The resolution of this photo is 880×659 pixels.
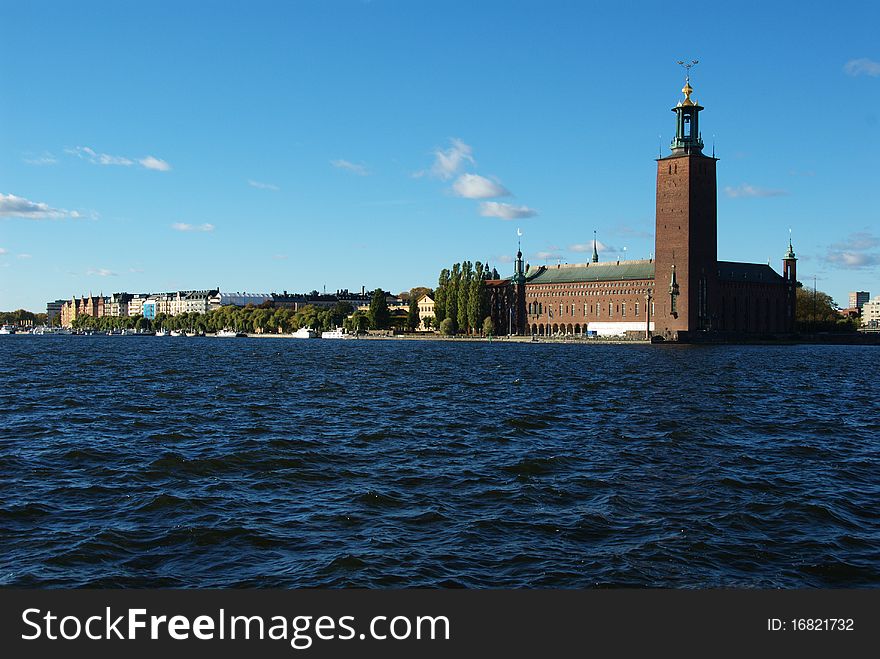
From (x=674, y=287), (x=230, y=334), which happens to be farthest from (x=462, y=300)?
(x=230, y=334)

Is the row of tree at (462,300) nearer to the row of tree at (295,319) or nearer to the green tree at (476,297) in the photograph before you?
the green tree at (476,297)

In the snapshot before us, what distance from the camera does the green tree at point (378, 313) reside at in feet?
465

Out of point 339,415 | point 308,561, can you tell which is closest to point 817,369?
point 339,415

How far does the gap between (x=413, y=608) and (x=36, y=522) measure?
6.10 meters

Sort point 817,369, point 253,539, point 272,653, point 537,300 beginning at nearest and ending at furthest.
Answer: point 272,653 < point 253,539 < point 817,369 < point 537,300

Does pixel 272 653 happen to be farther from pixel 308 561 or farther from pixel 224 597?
pixel 308 561

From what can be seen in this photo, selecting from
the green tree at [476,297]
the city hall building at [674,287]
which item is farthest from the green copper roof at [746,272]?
the green tree at [476,297]

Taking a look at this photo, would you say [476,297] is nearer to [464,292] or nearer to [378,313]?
[464,292]

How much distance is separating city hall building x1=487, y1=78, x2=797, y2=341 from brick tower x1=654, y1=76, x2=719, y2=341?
111 mm

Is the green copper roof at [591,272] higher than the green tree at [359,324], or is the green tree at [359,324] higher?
the green copper roof at [591,272]

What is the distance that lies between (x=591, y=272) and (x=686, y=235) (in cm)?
2602

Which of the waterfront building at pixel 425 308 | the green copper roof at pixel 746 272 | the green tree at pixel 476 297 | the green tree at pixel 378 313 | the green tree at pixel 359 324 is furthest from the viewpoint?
the waterfront building at pixel 425 308

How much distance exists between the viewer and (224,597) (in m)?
7.64

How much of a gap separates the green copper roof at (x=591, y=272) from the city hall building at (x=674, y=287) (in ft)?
0.55
